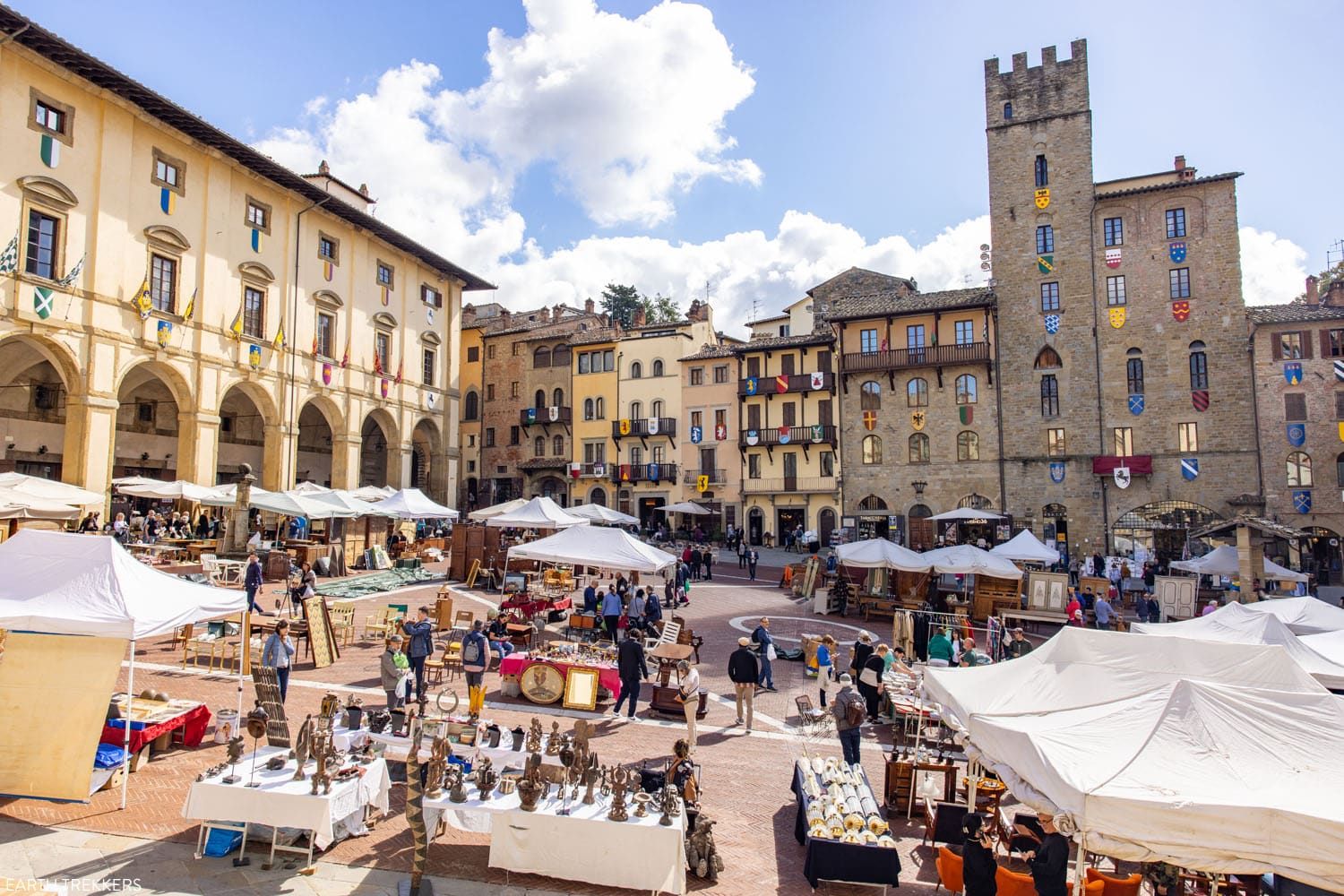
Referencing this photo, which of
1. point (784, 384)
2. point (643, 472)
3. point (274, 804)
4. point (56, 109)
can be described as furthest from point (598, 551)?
point (643, 472)

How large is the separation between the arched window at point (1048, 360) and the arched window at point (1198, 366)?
5049 mm

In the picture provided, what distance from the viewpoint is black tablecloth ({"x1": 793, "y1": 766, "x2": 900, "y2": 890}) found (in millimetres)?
6371

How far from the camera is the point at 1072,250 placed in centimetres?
3522

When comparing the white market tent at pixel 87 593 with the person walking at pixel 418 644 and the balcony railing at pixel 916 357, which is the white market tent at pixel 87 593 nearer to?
the person walking at pixel 418 644

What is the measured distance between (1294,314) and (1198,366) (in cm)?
376

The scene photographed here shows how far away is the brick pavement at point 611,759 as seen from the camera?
680 centimetres

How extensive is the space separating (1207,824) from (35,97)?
3020cm

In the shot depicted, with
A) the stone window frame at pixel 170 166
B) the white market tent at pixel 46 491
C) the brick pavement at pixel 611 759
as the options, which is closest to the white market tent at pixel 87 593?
the brick pavement at pixel 611 759

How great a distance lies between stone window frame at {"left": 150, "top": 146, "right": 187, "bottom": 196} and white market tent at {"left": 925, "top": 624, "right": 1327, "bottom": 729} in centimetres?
2928

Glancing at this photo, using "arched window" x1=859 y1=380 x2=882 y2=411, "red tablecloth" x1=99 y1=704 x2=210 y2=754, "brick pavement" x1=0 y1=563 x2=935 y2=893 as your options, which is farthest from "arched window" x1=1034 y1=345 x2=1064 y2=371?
"red tablecloth" x1=99 y1=704 x2=210 y2=754

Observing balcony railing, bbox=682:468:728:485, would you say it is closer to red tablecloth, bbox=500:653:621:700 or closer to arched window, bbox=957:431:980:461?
arched window, bbox=957:431:980:461

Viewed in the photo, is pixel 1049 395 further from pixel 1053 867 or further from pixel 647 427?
pixel 1053 867

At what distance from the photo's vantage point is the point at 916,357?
3688cm

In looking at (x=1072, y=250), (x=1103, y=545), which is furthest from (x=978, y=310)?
(x=1103, y=545)
